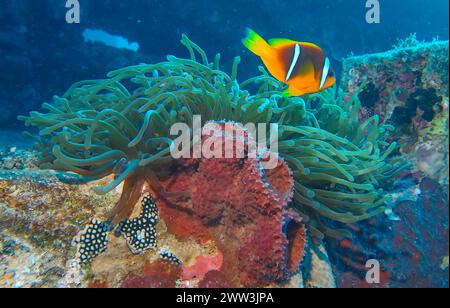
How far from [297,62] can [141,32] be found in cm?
1232

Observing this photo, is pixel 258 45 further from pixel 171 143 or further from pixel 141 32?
pixel 141 32

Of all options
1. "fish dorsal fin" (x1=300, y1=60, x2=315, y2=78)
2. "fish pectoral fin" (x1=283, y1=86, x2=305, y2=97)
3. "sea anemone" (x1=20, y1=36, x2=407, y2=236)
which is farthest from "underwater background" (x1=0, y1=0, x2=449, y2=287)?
"fish dorsal fin" (x1=300, y1=60, x2=315, y2=78)

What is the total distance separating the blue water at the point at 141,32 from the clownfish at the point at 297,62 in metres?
9.61

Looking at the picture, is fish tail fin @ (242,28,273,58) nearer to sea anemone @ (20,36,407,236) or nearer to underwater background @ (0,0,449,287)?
sea anemone @ (20,36,407,236)

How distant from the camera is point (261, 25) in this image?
13.8m

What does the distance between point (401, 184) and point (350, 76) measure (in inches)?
81.8

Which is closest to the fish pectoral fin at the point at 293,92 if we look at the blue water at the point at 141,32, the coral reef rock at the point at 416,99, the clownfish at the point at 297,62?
the clownfish at the point at 297,62

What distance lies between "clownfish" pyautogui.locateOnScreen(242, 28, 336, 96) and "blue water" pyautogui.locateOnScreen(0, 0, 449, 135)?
378 inches

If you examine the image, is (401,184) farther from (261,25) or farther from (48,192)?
(261,25)

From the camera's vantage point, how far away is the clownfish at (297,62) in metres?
2.41

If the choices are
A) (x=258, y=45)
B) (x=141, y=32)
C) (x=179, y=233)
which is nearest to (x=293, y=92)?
(x=258, y=45)

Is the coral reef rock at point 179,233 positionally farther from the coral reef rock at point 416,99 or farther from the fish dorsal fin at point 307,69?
the coral reef rock at point 416,99

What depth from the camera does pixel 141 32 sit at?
13.2 metres
